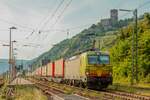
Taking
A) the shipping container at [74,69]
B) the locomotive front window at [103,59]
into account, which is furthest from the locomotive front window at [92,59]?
the shipping container at [74,69]

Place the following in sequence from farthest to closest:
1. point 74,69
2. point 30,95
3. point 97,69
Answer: point 74,69
point 97,69
point 30,95

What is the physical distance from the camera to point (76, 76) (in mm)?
43969

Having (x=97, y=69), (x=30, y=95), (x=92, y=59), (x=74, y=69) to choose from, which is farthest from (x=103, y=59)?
(x=30, y=95)

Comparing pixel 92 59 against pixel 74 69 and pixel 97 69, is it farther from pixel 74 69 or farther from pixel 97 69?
pixel 74 69

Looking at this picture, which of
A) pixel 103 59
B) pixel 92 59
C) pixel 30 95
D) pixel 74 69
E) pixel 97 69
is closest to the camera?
pixel 30 95

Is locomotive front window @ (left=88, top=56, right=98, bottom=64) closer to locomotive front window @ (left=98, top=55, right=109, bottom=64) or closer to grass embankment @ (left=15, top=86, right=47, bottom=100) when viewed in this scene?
locomotive front window @ (left=98, top=55, right=109, bottom=64)

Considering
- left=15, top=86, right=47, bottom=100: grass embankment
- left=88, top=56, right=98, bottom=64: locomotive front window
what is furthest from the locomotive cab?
left=15, top=86, right=47, bottom=100: grass embankment

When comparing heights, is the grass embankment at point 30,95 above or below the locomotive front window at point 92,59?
below

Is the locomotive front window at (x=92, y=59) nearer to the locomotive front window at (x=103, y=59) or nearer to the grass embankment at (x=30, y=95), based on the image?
the locomotive front window at (x=103, y=59)

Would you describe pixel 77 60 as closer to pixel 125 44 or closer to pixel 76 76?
pixel 76 76

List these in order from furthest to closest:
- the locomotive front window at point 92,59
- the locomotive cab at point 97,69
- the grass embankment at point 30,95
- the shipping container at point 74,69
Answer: the shipping container at point 74,69, the locomotive front window at point 92,59, the locomotive cab at point 97,69, the grass embankment at point 30,95

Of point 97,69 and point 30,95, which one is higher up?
point 97,69

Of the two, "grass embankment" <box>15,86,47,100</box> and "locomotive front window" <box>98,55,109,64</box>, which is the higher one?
"locomotive front window" <box>98,55,109,64</box>

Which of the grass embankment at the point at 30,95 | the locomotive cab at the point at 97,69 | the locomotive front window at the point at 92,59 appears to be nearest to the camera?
the grass embankment at the point at 30,95
